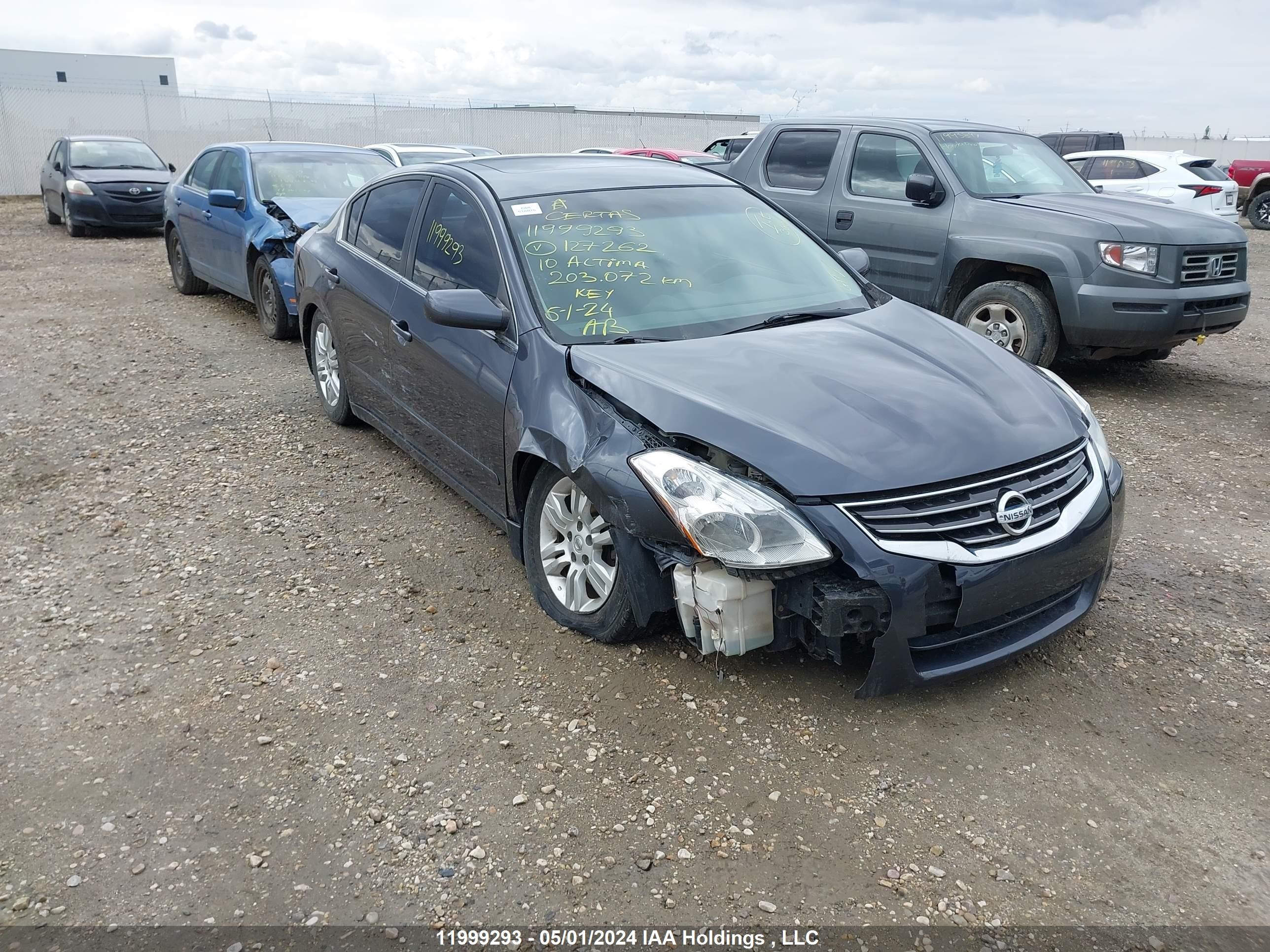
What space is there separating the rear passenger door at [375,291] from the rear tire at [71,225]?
13.1 metres

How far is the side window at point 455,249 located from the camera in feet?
13.1

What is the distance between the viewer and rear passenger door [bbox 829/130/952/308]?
23.9ft

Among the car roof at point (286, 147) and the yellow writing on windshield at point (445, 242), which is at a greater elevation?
the car roof at point (286, 147)

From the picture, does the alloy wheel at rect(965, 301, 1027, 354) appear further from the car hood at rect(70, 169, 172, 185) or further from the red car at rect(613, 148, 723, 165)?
the car hood at rect(70, 169, 172, 185)

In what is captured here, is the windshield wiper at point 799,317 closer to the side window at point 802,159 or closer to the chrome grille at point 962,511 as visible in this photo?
the chrome grille at point 962,511

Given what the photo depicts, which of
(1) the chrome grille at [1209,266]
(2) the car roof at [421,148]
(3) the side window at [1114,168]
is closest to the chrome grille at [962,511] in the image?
(1) the chrome grille at [1209,266]

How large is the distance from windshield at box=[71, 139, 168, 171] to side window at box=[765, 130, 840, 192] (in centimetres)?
1266

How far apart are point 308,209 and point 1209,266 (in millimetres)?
6910

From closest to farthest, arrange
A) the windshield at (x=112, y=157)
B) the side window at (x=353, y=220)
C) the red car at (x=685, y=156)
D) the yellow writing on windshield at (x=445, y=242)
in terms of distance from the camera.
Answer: the yellow writing on windshield at (x=445, y=242) → the side window at (x=353, y=220) → the red car at (x=685, y=156) → the windshield at (x=112, y=157)

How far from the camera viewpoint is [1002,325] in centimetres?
704

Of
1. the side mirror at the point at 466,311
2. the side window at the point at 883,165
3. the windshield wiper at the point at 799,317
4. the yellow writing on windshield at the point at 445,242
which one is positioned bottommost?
the windshield wiper at the point at 799,317

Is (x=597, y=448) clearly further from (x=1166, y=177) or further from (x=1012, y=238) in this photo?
(x=1166, y=177)

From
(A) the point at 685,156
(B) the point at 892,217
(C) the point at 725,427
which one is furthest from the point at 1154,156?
(C) the point at 725,427

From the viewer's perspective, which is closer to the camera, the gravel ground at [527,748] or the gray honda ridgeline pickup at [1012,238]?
the gravel ground at [527,748]
